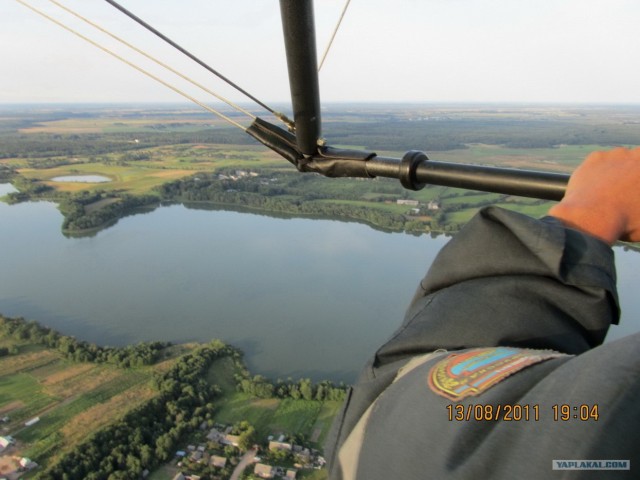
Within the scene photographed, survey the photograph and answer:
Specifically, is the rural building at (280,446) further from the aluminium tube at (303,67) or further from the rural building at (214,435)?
the aluminium tube at (303,67)

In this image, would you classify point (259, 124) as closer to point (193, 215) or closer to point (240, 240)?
point (240, 240)

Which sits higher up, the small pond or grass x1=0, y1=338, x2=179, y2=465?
the small pond

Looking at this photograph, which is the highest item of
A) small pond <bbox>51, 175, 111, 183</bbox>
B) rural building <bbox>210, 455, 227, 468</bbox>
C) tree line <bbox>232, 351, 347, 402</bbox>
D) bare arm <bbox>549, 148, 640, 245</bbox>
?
bare arm <bbox>549, 148, 640, 245</bbox>

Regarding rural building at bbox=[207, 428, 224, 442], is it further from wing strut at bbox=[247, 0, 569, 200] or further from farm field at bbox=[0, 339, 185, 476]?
wing strut at bbox=[247, 0, 569, 200]

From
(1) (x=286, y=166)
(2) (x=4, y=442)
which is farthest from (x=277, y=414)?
(1) (x=286, y=166)

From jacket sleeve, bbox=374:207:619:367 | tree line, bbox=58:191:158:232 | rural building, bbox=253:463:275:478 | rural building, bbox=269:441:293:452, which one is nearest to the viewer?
jacket sleeve, bbox=374:207:619:367

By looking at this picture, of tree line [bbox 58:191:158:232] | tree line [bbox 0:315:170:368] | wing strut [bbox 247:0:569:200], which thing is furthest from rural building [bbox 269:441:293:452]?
tree line [bbox 58:191:158:232]
